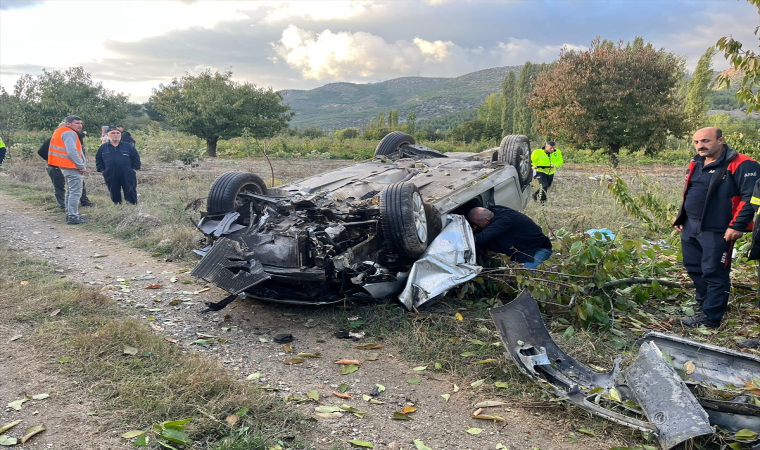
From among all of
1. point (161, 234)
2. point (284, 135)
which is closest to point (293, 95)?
point (284, 135)

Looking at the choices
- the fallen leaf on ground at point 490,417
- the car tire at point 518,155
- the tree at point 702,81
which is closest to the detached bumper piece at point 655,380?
the fallen leaf on ground at point 490,417

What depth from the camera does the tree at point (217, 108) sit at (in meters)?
23.7

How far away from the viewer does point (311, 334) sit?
4355 millimetres

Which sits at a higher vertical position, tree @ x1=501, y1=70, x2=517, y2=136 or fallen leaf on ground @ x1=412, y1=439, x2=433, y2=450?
tree @ x1=501, y1=70, x2=517, y2=136

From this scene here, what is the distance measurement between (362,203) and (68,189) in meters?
5.91

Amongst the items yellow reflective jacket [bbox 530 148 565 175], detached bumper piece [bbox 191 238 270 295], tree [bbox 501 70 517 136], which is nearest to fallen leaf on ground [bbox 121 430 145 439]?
detached bumper piece [bbox 191 238 270 295]

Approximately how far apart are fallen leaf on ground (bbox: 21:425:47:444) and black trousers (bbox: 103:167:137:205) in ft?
23.3

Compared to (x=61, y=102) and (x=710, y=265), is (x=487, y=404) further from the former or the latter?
(x=61, y=102)

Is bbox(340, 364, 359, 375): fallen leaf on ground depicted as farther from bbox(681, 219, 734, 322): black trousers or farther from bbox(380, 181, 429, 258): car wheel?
bbox(681, 219, 734, 322): black trousers

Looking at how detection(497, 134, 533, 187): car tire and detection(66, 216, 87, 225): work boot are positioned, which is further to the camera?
detection(66, 216, 87, 225): work boot

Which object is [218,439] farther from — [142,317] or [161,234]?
[161,234]

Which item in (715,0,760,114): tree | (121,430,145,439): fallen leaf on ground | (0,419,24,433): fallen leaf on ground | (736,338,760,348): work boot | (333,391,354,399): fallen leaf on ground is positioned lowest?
(333,391,354,399): fallen leaf on ground

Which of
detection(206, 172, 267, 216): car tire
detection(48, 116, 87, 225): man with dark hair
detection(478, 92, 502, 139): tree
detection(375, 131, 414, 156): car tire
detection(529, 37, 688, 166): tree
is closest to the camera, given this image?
detection(206, 172, 267, 216): car tire

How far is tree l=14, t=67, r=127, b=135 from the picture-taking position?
69.9ft
